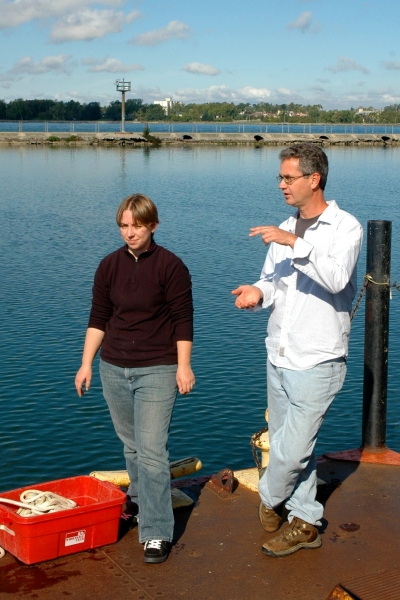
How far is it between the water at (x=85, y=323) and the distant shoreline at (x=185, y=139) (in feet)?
130

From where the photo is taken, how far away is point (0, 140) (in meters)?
75.3

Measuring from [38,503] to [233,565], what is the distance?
109cm

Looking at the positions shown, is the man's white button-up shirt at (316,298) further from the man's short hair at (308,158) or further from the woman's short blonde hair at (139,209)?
the woman's short blonde hair at (139,209)

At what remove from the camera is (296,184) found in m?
4.38

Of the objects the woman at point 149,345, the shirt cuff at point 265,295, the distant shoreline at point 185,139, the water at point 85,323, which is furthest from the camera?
the distant shoreline at point 185,139

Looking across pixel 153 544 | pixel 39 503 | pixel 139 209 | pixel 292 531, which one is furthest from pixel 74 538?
pixel 139 209

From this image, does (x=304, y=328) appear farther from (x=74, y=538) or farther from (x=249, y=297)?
(x=74, y=538)

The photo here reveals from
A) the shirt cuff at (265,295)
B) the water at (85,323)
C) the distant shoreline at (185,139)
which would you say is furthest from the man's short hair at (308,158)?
the distant shoreline at (185,139)

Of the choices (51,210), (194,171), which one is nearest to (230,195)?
(51,210)

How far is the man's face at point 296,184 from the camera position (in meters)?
4.36

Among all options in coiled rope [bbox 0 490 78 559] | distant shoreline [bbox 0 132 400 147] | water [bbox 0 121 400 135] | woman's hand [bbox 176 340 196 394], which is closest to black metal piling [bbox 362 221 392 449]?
woman's hand [bbox 176 340 196 394]

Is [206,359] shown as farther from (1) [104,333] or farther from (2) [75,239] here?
(2) [75,239]

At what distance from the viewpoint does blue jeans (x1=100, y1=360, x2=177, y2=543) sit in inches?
176

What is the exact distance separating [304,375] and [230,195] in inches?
1297
